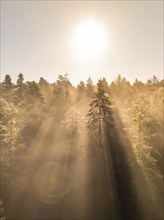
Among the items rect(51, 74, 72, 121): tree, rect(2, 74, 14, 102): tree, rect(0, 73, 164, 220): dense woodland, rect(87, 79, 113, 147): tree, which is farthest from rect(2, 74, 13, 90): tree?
rect(87, 79, 113, 147): tree

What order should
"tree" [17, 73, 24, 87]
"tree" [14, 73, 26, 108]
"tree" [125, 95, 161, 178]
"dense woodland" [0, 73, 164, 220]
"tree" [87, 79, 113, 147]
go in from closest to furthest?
"tree" [125, 95, 161, 178] → "dense woodland" [0, 73, 164, 220] → "tree" [87, 79, 113, 147] → "tree" [14, 73, 26, 108] → "tree" [17, 73, 24, 87]

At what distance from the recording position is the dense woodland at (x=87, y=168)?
42281 mm

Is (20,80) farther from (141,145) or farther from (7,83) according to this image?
(141,145)

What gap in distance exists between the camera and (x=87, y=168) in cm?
5103

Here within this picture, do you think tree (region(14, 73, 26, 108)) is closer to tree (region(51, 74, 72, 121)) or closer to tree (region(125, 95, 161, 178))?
tree (region(51, 74, 72, 121))

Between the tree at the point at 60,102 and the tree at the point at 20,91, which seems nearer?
the tree at the point at 60,102

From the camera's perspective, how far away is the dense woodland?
4228cm

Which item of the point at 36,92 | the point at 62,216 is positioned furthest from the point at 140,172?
the point at 36,92

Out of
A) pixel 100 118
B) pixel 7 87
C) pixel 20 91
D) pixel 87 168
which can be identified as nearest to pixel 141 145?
pixel 100 118

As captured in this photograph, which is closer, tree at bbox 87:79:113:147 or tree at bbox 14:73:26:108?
tree at bbox 87:79:113:147

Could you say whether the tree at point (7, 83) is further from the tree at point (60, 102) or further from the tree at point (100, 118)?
the tree at point (100, 118)

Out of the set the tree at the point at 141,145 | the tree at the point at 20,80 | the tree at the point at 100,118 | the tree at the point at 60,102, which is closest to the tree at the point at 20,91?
the tree at the point at 20,80

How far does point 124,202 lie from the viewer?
4516 centimetres

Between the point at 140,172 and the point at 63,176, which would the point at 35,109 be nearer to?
the point at 63,176
